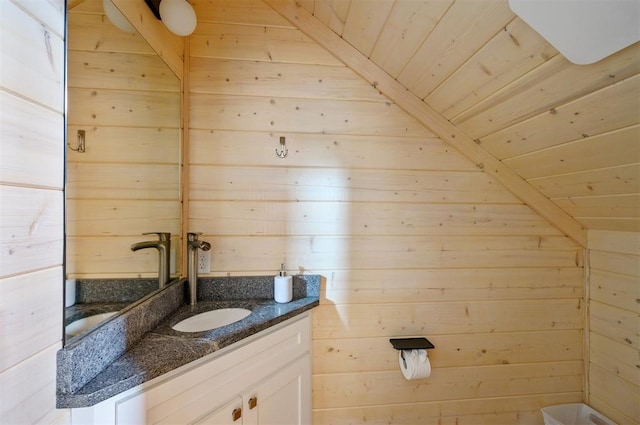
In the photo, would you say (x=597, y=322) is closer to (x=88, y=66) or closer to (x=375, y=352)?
(x=375, y=352)

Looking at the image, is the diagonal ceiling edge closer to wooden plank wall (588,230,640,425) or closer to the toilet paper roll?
wooden plank wall (588,230,640,425)

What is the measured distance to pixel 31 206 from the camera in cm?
56

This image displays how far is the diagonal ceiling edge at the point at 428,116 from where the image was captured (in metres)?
1.34

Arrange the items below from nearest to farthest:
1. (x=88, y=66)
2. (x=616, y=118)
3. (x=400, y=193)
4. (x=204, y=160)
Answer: (x=88, y=66) < (x=616, y=118) < (x=204, y=160) < (x=400, y=193)

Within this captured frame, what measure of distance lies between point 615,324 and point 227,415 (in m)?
1.89

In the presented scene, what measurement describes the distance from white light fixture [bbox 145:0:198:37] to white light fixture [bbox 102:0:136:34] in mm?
160

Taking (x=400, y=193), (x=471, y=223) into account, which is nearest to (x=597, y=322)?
(x=471, y=223)

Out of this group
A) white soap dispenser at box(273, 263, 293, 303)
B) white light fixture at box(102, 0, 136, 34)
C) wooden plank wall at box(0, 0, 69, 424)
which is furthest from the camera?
white soap dispenser at box(273, 263, 293, 303)

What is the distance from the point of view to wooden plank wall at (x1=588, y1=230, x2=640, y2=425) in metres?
1.30

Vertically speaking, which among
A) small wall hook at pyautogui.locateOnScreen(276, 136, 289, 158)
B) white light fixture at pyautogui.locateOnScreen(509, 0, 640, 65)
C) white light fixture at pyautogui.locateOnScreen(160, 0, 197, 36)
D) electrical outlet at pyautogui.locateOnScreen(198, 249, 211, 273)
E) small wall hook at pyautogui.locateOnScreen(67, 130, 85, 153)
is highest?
white light fixture at pyautogui.locateOnScreen(160, 0, 197, 36)

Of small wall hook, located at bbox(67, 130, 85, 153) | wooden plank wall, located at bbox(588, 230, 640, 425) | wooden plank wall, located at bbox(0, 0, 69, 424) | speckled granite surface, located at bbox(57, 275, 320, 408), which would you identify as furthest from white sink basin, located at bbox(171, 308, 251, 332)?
wooden plank wall, located at bbox(588, 230, 640, 425)

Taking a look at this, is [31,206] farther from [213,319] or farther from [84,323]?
[213,319]

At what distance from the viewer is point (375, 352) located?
1.41 m

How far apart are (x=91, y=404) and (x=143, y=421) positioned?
16 cm
